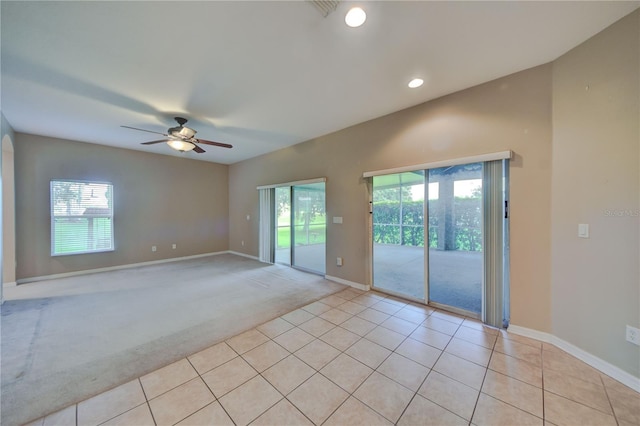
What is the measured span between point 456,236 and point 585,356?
153 cm

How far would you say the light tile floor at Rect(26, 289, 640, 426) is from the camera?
4.87 feet

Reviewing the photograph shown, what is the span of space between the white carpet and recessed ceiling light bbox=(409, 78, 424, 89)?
128 inches

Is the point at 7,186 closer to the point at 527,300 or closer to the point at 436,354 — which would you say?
the point at 436,354

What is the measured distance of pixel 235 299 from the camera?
3.45 metres

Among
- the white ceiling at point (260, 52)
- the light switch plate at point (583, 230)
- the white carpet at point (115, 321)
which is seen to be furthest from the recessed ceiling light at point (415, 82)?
the white carpet at point (115, 321)

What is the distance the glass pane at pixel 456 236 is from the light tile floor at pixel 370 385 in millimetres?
653

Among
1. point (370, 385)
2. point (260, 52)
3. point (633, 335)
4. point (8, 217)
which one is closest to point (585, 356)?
point (633, 335)

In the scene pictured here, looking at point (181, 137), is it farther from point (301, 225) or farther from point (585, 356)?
point (585, 356)

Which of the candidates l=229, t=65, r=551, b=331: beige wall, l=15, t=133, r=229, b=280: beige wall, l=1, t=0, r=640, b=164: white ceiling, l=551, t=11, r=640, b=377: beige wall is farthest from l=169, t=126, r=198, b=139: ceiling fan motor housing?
l=551, t=11, r=640, b=377: beige wall

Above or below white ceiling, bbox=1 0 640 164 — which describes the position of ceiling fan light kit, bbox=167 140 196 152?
below

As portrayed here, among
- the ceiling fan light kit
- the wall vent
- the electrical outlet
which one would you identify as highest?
the wall vent

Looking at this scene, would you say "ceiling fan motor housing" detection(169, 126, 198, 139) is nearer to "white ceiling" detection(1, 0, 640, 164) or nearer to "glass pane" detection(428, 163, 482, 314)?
"white ceiling" detection(1, 0, 640, 164)

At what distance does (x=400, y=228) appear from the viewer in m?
3.63

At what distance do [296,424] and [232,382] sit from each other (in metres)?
0.66
